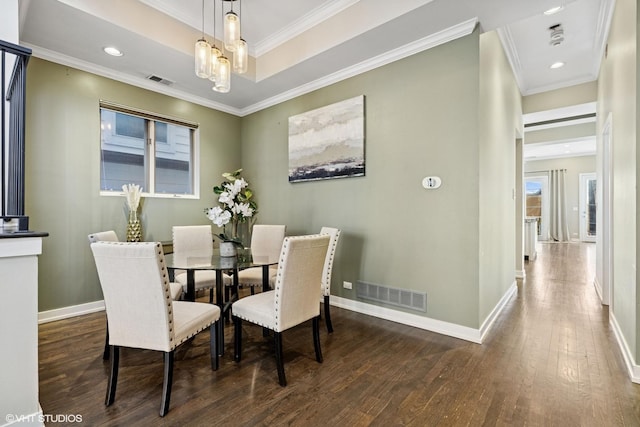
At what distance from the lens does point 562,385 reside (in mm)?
1962

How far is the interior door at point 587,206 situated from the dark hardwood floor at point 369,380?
356 inches

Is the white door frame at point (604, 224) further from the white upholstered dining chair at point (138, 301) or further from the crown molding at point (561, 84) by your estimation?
the white upholstered dining chair at point (138, 301)

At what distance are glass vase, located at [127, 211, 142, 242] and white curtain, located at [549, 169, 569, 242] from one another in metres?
12.1

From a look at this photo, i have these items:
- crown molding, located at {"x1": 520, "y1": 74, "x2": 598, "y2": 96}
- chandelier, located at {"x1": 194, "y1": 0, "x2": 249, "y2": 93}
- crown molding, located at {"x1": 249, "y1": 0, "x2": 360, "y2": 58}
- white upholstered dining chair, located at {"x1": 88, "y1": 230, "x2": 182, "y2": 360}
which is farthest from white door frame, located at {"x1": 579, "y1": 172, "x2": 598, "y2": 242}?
white upholstered dining chair, located at {"x1": 88, "y1": 230, "x2": 182, "y2": 360}

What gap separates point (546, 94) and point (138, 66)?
607 cm

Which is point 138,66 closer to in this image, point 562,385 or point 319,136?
point 319,136

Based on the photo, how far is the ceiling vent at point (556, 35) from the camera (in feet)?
10.8

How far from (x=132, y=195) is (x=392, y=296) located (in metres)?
3.28

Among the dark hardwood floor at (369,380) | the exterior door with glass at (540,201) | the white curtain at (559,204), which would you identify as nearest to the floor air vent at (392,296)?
the dark hardwood floor at (369,380)

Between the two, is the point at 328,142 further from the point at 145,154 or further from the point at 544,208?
the point at 544,208

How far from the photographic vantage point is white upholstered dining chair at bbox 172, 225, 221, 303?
9.71 feet

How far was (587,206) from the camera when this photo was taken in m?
9.72

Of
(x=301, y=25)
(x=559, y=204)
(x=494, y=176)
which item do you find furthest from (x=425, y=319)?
(x=559, y=204)

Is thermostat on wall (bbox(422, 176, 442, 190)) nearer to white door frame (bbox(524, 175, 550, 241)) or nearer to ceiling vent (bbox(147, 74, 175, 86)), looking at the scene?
ceiling vent (bbox(147, 74, 175, 86))
